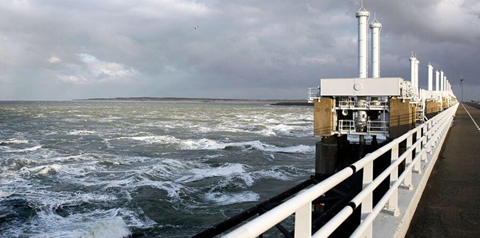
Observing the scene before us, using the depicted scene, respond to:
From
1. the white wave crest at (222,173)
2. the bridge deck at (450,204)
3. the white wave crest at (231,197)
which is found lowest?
the white wave crest at (231,197)

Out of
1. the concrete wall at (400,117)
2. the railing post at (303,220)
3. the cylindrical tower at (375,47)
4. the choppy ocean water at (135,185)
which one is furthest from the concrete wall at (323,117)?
the railing post at (303,220)

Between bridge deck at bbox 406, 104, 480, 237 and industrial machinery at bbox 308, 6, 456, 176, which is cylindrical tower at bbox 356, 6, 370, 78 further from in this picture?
bridge deck at bbox 406, 104, 480, 237

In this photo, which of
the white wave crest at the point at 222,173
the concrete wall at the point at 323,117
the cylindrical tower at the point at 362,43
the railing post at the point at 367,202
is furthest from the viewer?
the cylindrical tower at the point at 362,43

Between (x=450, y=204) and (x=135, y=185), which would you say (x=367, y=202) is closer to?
(x=450, y=204)

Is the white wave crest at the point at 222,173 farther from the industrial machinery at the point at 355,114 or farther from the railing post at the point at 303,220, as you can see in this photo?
the railing post at the point at 303,220

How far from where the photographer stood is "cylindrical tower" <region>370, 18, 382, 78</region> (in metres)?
22.6

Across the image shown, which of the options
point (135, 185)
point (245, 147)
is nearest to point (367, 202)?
point (135, 185)

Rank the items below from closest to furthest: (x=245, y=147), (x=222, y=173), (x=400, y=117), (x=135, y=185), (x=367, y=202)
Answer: (x=367, y=202)
(x=400, y=117)
(x=135, y=185)
(x=222, y=173)
(x=245, y=147)

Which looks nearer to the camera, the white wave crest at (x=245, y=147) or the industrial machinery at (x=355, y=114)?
the industrial machinery at (x=355, y=114)

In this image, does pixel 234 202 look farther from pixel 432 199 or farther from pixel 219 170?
pixel 432 199

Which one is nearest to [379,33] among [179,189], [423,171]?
[179,189]

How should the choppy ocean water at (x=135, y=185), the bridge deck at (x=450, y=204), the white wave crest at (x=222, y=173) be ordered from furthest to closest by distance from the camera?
the white wave crest at (x=222, y=173) < the choppy ocean water at (x=135, y=185) < the bridge deck at (x=450, y=204)

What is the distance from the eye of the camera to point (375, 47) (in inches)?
895

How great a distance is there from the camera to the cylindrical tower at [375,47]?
22.6 meters
